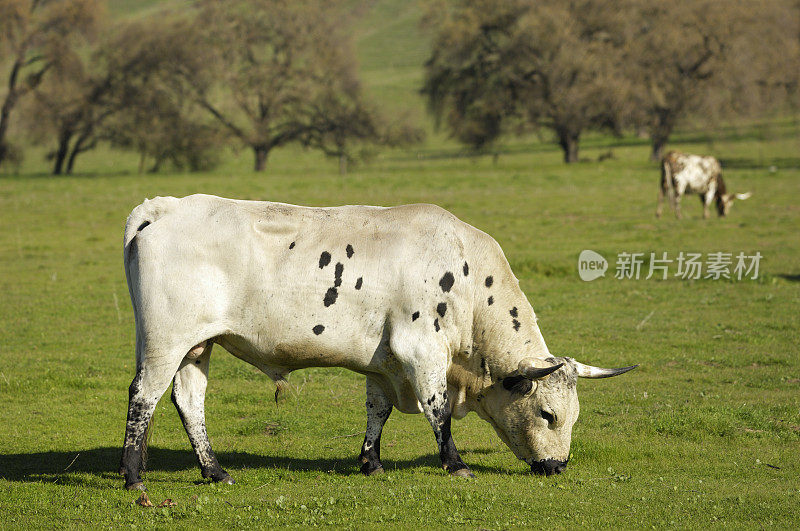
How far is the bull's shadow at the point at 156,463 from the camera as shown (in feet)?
28.3

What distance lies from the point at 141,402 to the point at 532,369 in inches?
137

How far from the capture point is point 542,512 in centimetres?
732

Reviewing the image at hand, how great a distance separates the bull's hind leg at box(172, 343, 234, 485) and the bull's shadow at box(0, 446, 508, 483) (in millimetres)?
346

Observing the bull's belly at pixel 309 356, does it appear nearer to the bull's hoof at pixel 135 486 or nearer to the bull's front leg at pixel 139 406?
the bull's front leg at pixel 139 406

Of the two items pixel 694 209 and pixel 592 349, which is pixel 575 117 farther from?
pixel 592 349

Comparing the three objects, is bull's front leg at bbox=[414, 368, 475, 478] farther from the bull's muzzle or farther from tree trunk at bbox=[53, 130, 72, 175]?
tree trunk at bbox=[53, 130, 72, 175]

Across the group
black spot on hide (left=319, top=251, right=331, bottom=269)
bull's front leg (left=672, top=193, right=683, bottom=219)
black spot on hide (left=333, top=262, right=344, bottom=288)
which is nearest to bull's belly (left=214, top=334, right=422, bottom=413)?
black spot on hide (left=333, top=262, right=344, bottom=288)

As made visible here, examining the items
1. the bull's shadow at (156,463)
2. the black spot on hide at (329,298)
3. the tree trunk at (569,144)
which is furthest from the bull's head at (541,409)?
the tree trunk at (569,144)

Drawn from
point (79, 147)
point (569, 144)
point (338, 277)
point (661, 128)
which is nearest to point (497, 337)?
point (338, 277)

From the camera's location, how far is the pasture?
7.43 meters

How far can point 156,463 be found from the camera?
901 cm

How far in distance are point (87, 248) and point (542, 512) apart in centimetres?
1986

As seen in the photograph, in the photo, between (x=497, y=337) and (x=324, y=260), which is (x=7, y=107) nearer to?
(x=324, y=260)

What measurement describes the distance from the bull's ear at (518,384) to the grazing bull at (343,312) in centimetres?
1
